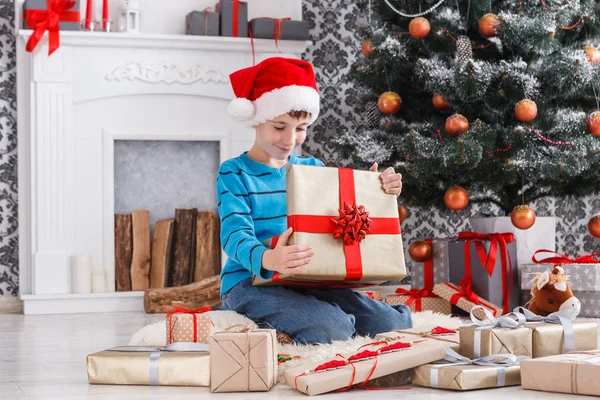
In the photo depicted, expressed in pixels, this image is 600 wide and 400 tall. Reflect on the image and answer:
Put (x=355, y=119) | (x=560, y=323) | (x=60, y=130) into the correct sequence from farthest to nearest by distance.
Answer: (x=355, y=119)
(x=60, y=130)
(x=560, y=323)

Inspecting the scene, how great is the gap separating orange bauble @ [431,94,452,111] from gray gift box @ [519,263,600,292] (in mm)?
744

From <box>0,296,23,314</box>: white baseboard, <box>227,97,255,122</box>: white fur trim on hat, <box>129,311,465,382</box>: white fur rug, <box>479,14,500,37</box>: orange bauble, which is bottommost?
<box>0,296,23,314</box>: white baseboard

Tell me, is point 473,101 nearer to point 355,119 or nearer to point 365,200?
point 355,119

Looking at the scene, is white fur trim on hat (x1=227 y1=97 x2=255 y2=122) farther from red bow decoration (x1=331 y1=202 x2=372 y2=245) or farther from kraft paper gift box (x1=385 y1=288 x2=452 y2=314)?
kraft paper gift box (x1=385 y1=288 x2=452 y2=314)

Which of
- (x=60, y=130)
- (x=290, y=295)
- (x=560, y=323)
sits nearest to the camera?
(x=560, y=323)

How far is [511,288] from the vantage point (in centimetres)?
337

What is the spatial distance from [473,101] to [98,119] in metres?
1.77

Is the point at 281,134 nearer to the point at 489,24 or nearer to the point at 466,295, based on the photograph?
the point at 466,295

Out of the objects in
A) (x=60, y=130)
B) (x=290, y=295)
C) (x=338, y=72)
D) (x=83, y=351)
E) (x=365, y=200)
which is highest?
(x=338, y=72)

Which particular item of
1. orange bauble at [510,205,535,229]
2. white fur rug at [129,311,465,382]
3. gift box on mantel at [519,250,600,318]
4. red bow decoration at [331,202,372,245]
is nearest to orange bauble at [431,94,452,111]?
orange bauble at [510,205,535,229]

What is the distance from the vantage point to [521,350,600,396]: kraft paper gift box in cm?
163

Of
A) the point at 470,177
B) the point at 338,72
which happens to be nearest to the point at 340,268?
the point at 470,177

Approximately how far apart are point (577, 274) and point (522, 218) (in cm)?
32

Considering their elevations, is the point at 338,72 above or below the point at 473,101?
above
